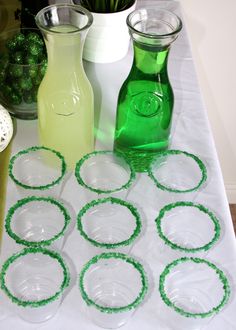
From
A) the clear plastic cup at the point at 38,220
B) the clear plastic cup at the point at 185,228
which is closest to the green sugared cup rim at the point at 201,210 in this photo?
the clear plastic cup at the point at 185,228

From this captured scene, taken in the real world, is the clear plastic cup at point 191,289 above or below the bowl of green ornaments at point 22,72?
below

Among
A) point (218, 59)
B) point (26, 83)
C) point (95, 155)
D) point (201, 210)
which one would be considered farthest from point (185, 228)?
point (218, 59)

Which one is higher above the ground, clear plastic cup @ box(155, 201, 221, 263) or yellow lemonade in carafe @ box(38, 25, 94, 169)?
yellow lemonade in carafe @ box(38, 25, 94, 169)

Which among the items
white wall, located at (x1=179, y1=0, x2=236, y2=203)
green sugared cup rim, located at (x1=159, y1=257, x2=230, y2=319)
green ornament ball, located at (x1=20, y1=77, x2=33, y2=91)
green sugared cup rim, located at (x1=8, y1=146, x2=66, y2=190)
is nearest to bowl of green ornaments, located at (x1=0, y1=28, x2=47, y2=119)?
green ornament ball, located at (x1=20, y1=77, x2=33, y2=91)

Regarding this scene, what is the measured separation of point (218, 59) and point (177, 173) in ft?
1.85

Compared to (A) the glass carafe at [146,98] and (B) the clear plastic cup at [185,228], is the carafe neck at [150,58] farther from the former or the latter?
(B) the clear plastic cup at [185,228]

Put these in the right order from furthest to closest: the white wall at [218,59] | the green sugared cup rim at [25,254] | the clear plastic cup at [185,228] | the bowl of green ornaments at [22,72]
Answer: the white wall at [218,59]
the bowl of green ornaments at [22,72]
the clear plastic cup at [185,228]
the green sugared cup rim at [25,254]

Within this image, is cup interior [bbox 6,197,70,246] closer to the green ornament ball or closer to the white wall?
the green ornament ball

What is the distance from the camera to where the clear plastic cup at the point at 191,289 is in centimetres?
54

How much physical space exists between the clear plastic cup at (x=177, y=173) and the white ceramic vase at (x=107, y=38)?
233 millimetres

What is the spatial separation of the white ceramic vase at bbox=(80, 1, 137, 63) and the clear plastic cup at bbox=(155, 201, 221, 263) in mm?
320

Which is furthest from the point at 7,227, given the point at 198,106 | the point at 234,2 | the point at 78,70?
the point at 234,2

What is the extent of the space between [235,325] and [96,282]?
16 centimetres

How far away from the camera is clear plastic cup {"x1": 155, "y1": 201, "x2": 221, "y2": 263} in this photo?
1.98 ft
